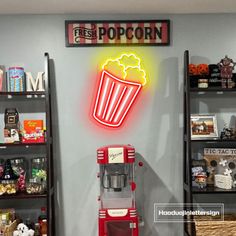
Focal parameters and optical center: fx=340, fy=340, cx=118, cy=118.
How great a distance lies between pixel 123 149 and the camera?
2.71 metres

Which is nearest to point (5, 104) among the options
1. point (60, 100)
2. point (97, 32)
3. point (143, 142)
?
point (60, 100)

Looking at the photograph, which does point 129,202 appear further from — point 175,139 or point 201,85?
point 201,85

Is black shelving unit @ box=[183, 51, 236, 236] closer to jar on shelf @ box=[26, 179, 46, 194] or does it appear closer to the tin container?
jar on shelf @ box=[26, 179, 46, 194]

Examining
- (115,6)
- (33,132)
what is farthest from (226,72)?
(33,132)

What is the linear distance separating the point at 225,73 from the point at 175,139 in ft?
2.44

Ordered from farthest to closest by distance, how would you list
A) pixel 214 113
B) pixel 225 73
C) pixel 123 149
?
pixel 214 113 → pixel 225 73 → pixel 123 149

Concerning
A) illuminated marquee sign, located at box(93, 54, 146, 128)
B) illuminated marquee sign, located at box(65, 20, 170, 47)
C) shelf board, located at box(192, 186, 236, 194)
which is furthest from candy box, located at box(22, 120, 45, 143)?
shelf board, located at box(192, 186, 236, 194)

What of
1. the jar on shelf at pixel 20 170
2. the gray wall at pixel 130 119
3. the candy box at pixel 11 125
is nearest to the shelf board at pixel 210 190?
the gray wall at pixel 130 119

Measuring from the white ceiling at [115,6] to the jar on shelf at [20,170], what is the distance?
4.36ft

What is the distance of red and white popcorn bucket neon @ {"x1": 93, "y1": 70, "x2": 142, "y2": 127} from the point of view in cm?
313

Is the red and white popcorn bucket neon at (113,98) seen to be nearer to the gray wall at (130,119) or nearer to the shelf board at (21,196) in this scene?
the gray wall at (130,119)

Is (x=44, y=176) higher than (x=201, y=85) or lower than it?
lower

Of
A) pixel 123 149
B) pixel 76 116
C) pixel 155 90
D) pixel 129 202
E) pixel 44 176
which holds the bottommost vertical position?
pixel 129 202

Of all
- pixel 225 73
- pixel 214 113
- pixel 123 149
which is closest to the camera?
pixel 123 149
